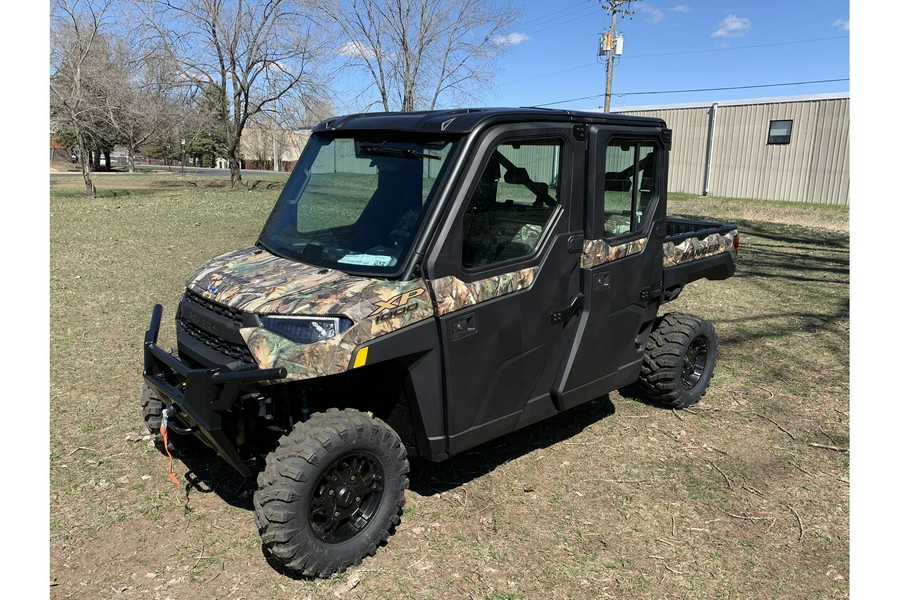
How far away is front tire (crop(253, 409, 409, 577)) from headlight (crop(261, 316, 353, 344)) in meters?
0.47

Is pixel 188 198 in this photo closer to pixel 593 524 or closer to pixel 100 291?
pixel 100 291

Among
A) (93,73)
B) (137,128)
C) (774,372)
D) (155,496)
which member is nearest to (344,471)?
(155,496)

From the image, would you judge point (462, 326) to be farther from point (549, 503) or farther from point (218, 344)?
point (549, 503)

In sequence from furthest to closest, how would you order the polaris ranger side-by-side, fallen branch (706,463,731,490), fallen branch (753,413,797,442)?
fallen branch (753,413,797,442), fallen branch (706,463,731,490), the polaris ranger side-by-side

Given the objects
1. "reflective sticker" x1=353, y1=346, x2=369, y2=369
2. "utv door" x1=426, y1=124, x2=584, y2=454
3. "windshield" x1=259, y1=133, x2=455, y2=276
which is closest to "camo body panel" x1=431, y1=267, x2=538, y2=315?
"utv door" x1=426, y1=124, x2=584, y2=454

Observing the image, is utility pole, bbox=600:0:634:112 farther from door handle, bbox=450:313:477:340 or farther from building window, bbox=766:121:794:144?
door handle, bbox=450:313:477:340

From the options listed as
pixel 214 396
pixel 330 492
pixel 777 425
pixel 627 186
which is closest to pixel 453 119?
pixel 627 186

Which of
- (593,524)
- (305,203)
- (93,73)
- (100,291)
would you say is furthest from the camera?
(93,73)

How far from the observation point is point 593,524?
153 inches

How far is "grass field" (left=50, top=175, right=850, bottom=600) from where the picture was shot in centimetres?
339

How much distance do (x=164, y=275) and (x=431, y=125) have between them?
773 centimetres

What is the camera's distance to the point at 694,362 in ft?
18.5

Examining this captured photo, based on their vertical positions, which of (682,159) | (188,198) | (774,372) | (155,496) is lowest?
(155,496)

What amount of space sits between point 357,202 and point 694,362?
3331 mm
